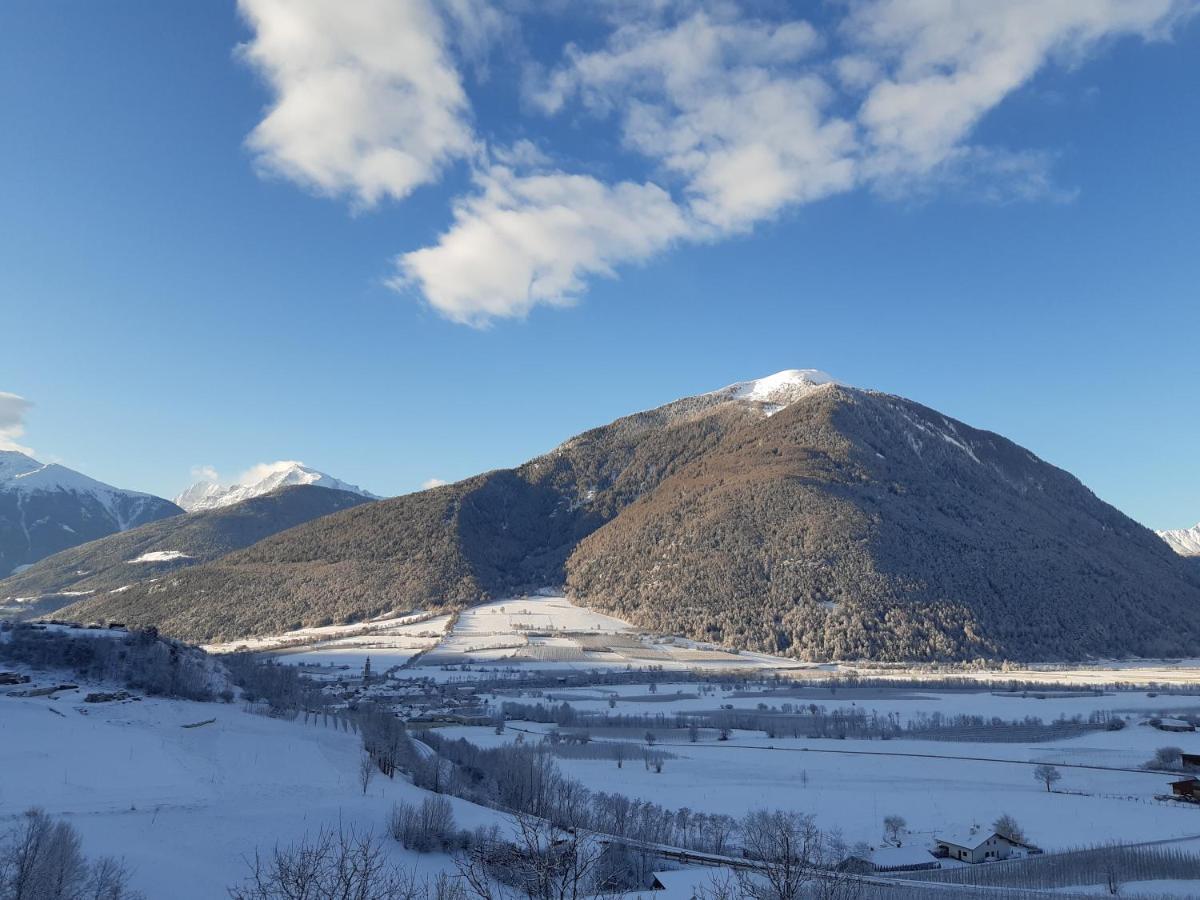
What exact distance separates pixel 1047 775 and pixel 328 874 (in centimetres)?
6095

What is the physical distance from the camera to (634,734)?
9412 centimetres

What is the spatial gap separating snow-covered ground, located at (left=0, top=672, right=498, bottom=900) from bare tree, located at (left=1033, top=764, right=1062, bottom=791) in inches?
1911

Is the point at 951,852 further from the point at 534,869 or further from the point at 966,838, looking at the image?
the point at 534,869

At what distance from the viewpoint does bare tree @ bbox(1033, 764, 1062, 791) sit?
68.1 meters

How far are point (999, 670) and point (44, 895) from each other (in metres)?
146

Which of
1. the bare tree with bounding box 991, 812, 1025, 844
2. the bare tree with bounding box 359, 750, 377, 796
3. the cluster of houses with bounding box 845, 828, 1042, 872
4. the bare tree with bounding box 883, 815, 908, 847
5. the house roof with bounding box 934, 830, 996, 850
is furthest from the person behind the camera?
the bare tree with bounding box 883, 815, 908, 847

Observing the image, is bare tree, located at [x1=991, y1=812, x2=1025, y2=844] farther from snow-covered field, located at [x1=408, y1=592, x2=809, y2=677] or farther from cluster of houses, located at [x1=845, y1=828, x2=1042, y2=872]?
snow-covered field, located at [x1=408, y1=592, x2=809, y2=677]

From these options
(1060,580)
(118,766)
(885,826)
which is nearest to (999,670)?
(1060,580)

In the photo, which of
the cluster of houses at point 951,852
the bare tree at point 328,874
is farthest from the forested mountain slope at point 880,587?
the bare tree at point 328,874

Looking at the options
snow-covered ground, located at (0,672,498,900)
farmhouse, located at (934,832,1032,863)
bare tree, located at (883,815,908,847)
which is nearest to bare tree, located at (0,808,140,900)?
snow-covered ground, located at (0,672,498,900)

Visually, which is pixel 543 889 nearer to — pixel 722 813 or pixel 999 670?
pixel 722 813

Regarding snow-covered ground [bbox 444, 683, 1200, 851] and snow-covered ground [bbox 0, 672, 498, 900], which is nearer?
snow-covered ground [bbox 0, 672, 498, 900]

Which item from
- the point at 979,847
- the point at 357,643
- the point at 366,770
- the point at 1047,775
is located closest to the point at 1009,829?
the point at 979,847

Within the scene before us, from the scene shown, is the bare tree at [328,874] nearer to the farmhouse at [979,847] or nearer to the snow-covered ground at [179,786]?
the snow-covered ground at [179,786]
